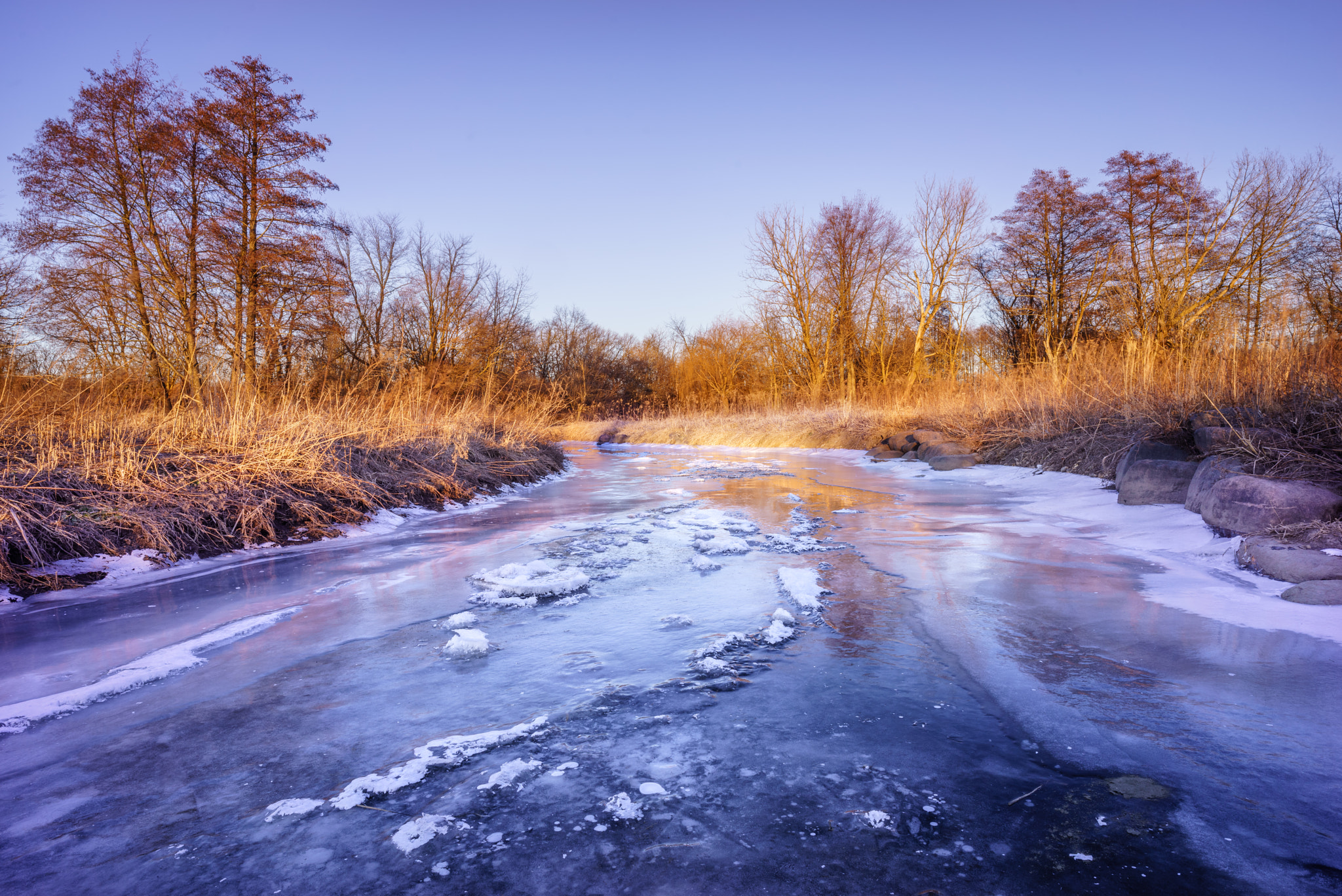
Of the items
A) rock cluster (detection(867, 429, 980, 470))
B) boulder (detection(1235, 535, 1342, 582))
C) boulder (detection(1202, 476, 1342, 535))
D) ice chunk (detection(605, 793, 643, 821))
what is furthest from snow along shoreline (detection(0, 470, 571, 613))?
rock cluster (detection(867, 429, 980, 470))

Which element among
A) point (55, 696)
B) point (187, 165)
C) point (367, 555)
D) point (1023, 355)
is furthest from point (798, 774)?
point (1023, 355)

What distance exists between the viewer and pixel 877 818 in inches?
44.4

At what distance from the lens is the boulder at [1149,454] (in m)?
4.67

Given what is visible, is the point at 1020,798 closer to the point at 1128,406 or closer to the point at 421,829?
the point at 421,829

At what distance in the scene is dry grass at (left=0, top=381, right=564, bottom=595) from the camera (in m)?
3.13

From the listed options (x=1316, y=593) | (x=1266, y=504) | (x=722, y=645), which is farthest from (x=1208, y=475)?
(x=722, y=645)

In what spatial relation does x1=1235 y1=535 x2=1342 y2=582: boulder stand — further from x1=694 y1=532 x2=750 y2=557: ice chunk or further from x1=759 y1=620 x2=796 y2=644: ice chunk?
x1=694 y1=532 x2=750 y2=557: ice chunk

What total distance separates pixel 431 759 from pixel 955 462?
8.45 meters

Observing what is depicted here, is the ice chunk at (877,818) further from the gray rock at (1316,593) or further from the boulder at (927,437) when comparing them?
the boulder at (927,437)

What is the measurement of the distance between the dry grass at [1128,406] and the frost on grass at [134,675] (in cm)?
511

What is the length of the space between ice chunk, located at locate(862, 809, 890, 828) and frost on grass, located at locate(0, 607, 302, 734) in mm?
2104

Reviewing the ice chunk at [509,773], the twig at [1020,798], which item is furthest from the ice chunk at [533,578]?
the twig at [1020,798]

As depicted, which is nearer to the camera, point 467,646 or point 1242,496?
point 467,646

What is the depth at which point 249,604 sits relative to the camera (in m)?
2.69
